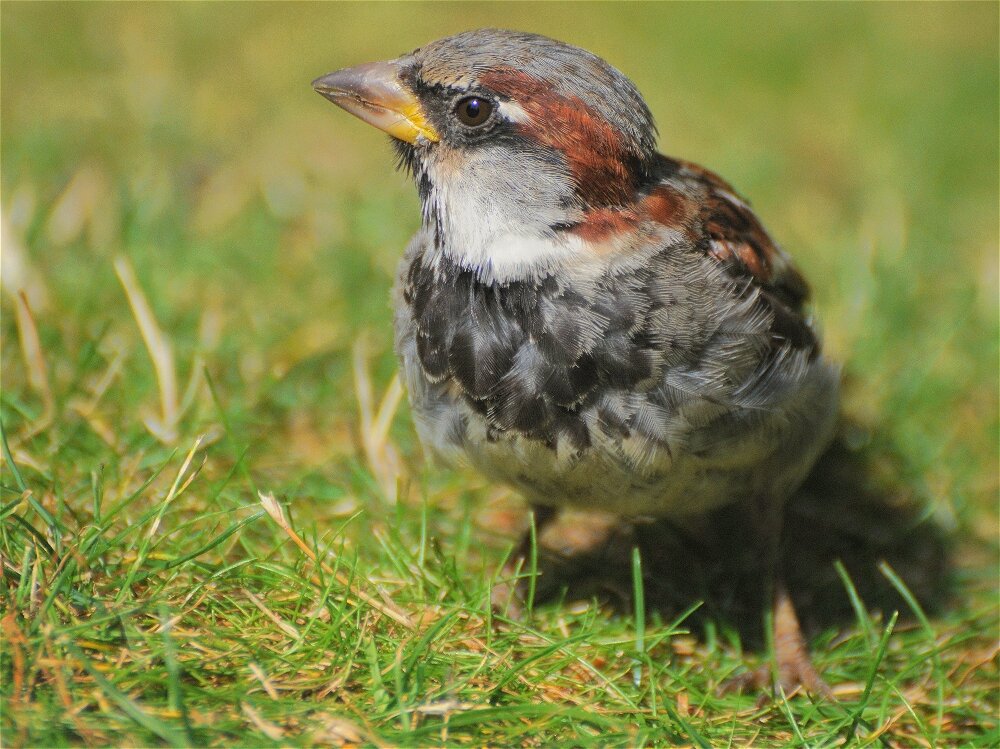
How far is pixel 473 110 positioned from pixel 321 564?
135 centimetres

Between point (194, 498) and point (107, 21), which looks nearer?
point (194, 498)

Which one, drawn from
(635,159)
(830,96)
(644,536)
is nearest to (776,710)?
(644,536)

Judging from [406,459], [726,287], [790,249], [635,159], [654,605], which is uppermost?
[635,159]

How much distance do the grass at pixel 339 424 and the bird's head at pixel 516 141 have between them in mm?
258

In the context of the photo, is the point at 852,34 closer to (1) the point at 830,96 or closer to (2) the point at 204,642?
(1) the point at 830,96

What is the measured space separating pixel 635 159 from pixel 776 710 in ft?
5.49

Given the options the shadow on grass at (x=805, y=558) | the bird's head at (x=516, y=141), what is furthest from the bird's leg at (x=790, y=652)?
the bird's head at (x=516, y=141)

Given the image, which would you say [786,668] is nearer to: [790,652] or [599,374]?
[790,652]

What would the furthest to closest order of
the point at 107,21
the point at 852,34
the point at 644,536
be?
the point at 852,34 < the point at 107,21 < the point at 644,536

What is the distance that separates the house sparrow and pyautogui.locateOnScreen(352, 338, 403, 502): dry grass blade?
2.55 feet

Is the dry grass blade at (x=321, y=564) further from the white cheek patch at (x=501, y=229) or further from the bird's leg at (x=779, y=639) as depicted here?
the bird's leg at (x=779, y=639)

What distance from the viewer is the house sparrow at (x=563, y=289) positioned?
9.83 feet

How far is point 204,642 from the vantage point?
271 centimetres

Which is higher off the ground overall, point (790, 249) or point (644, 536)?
point (790, 249)
